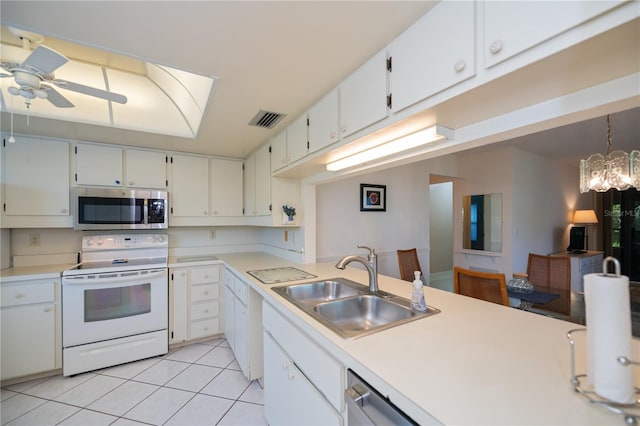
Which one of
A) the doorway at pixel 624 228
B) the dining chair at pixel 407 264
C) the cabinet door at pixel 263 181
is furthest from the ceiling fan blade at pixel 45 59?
the doorway at pixel 624 228

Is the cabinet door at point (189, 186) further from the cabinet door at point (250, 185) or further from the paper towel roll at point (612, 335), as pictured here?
the paper towel roll at point (612, 335)

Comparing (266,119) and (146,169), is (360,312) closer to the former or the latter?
(266,119)

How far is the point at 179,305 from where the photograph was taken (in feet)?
9.00

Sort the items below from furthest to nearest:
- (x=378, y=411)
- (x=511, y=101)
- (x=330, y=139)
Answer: (x=330, y=139) < (x=511, y=101) < (x=378, y=411)

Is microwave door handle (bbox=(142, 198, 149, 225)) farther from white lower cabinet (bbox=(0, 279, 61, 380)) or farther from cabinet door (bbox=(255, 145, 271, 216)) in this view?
cabinet door (bbox=(255, 145, 271, 216))

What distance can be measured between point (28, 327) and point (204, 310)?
1.35 metres

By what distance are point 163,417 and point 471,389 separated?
6.79 ft

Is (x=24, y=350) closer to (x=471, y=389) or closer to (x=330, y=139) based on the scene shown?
(x=330, y=139)

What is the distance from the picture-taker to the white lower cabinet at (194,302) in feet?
8.94

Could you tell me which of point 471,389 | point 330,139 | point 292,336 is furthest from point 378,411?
point 330,139

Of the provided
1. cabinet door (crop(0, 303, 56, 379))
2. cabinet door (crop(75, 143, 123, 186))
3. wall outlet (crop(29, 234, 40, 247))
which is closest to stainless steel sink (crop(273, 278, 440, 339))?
cabinet door (crop(0, 303, 56, 379))

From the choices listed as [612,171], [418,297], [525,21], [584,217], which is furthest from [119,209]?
[584,217]

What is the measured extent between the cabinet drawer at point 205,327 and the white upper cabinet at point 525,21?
3161mm

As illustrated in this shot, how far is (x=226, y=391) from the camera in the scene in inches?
82.7
